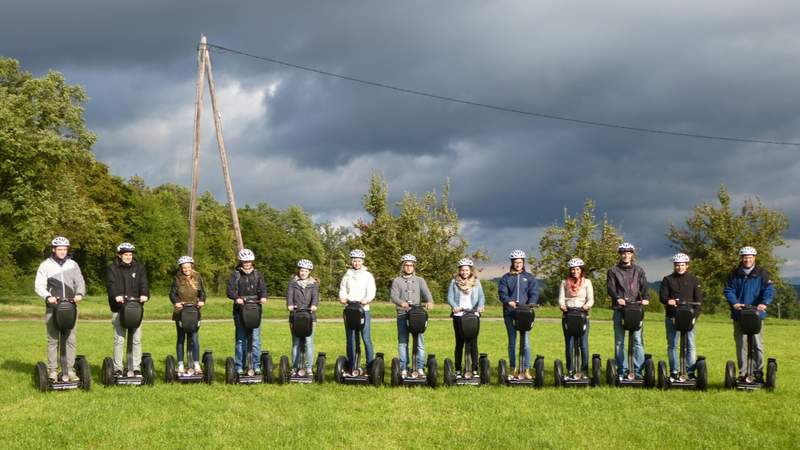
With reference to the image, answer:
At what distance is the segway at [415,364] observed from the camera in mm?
11273

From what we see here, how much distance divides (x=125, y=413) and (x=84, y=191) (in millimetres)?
44844

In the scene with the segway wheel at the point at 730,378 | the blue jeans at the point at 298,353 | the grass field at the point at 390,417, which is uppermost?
→ the blue jeans at the point at 298,353

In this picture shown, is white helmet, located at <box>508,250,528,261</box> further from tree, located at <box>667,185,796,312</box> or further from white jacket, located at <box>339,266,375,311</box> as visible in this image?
tree, located at <box>667,185,796,312</box>

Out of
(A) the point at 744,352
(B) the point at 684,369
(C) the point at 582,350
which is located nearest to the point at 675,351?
(B) the point at 684,369

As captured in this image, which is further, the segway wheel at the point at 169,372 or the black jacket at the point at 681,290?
the segway wheel at the point at 169,372

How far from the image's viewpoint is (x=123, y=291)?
1150 cm

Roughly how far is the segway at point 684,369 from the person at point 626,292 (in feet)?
1.42

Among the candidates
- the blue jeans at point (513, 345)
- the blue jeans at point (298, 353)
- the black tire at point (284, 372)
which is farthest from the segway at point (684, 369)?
the black tire at point (284, 372)

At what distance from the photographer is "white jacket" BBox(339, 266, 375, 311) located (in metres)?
11.9

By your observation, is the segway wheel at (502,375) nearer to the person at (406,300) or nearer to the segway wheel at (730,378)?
the person at (406,300)

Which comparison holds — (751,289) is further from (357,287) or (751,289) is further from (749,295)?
(357,287)

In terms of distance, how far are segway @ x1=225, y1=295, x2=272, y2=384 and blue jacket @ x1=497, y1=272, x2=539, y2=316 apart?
378 cm

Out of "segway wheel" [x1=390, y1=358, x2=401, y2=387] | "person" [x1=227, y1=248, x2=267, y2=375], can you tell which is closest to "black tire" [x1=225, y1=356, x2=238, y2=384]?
"person" [x1=227, y1=248, x2=267, y2=375]

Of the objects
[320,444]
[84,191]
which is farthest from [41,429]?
[84,191]
